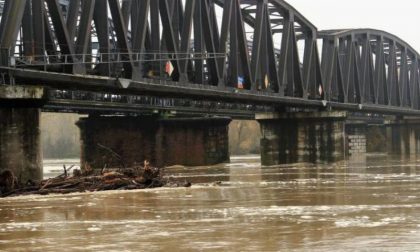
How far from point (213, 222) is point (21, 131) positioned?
12.3 m

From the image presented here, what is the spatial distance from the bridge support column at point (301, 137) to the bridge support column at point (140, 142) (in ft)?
40.9

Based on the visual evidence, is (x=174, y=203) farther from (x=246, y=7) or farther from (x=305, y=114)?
(x=305, y=114)

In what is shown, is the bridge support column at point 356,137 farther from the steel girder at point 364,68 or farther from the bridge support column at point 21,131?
the bridge support column at point 21,131

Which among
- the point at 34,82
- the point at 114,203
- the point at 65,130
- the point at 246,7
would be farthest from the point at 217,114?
the point at 65,130

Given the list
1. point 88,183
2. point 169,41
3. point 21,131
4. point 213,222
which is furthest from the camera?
point 169,41

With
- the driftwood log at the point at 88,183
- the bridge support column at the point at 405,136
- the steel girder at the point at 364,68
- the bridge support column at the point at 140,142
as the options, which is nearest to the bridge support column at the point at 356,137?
the bridge support column at the point at 405,136

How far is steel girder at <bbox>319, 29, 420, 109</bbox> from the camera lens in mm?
74000

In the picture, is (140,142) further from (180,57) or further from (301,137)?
(180,57)

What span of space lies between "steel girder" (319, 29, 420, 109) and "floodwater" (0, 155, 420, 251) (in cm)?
4959

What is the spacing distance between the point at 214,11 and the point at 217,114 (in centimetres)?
3349

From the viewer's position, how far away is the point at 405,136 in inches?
4225

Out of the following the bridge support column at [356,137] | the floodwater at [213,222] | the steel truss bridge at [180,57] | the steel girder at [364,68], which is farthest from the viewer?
the bridge support column at [356,137]

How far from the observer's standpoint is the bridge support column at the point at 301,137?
6391 cm

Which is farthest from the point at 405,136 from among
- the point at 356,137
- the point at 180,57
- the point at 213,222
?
the point at 213,222
